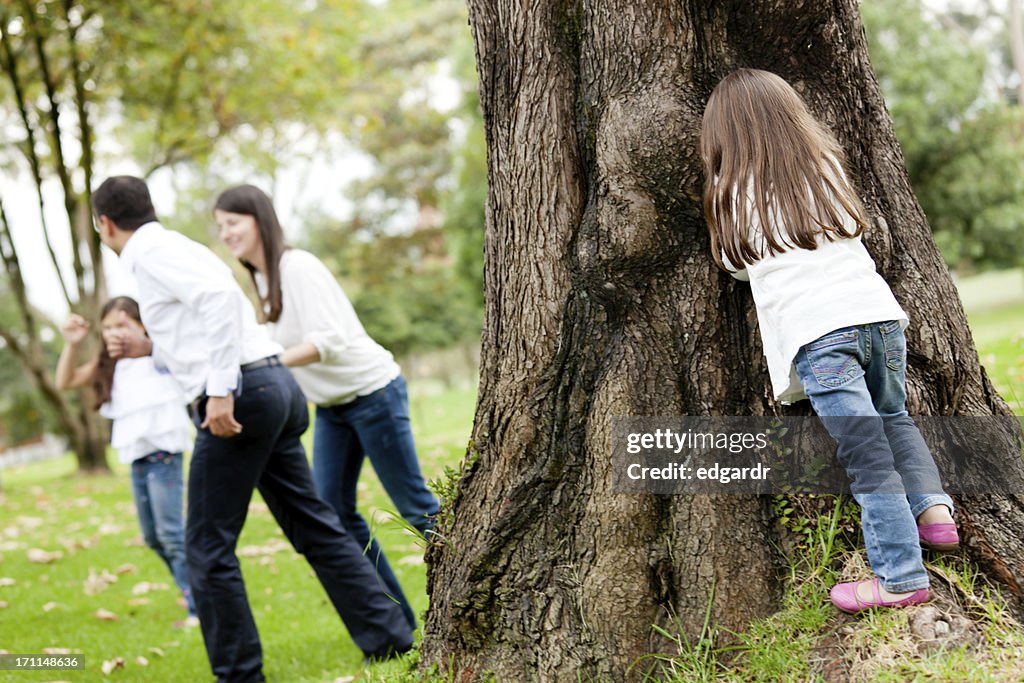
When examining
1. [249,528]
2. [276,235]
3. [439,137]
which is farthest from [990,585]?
[439,137]

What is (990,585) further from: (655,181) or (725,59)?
(725,59)

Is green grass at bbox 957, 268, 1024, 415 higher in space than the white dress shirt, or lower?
lower

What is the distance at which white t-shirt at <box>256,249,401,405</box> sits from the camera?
4172 millimetres

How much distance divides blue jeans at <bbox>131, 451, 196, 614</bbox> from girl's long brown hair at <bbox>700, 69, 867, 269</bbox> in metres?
3.64

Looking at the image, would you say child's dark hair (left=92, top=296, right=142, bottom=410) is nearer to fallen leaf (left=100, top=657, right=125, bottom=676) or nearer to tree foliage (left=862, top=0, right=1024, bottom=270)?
fallen leaf (left=100, top=657, right=125, bottom=676)

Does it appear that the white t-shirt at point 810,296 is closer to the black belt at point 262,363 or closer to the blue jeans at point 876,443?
the blue jeans at point 876,443

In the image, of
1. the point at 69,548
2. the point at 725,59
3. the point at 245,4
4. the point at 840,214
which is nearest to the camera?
the point at 840,214

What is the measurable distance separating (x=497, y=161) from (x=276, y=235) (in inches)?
63.8

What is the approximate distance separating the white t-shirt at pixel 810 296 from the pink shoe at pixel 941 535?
51 cm

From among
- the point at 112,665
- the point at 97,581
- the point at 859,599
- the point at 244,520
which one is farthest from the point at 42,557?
the point at 859,599

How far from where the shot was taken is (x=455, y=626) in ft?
9.78

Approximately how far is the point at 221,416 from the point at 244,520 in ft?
1.70

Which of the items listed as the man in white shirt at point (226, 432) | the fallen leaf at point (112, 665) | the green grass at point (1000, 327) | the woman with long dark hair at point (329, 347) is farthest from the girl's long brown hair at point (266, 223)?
the green grass at point (1000, 327)

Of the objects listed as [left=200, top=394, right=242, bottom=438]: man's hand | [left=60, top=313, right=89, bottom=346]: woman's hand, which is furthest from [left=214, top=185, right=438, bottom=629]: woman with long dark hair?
[left=60, top=313, right=89, bottom=346]: woman's hand
